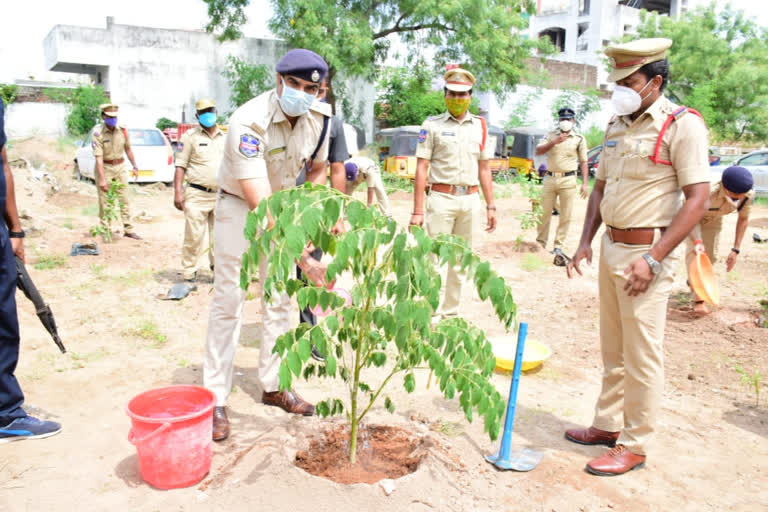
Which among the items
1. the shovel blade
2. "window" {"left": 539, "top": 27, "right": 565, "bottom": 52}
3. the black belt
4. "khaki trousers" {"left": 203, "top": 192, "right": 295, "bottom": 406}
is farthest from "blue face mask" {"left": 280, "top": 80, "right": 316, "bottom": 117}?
"window" {"left": 539, "top": 27, "right": 565, "bottom": 52}

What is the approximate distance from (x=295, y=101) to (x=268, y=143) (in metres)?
0.29

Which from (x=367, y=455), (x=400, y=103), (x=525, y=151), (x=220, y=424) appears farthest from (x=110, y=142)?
(x=400, y=103)

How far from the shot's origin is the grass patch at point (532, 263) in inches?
307

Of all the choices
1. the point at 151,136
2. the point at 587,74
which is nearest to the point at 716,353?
the point at 151,136

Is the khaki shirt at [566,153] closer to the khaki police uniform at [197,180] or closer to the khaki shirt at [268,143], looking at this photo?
the khaki police uniform at [197,180]

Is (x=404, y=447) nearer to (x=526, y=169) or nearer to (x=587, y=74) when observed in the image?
(x=526, y=169)

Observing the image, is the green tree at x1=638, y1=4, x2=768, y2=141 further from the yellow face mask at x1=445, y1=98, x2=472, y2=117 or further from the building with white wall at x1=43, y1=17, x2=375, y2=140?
the yellow face mask at x1=445, y1=98, x2=472, y2=117

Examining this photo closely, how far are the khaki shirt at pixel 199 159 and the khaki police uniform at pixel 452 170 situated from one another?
245cm

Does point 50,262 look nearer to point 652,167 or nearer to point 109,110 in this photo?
point 109,110

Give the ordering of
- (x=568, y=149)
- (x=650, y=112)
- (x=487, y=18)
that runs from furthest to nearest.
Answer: (x=487, y=18) → (x=568, y=149) → (x=650, y=112)

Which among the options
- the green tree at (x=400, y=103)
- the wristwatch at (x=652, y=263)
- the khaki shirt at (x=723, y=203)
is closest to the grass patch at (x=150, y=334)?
the wristwatch at (x=652, y=263)

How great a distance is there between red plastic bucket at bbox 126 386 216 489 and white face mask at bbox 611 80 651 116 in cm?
240

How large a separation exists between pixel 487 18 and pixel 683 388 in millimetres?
17495

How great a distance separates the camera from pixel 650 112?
2.83 meters
